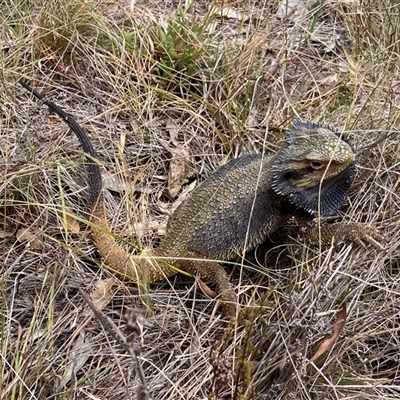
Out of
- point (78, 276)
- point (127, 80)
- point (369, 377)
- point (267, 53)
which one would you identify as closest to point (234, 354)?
point (369, 377)

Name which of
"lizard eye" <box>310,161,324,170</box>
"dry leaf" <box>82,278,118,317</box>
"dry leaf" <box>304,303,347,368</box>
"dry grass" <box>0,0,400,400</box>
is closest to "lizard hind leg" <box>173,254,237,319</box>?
"dry grass" <box>0,0,400,400</box>

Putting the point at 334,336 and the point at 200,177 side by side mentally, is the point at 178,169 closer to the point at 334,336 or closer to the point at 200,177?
the point at 200,177

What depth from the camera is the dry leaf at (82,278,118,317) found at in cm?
299

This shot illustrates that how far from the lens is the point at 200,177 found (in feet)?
11.8

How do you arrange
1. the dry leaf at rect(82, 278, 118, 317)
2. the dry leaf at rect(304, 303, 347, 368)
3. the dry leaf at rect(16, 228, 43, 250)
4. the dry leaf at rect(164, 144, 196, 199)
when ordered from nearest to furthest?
1. the dry leaf at rect(304, 303, 347, 368)
2. the dry leaf at rect(82, 278, 118, 317)
3. the dry leaf at rect(16, 228, 43, 250)
4. the dry leaf at rect(164, 144, 196, 199)

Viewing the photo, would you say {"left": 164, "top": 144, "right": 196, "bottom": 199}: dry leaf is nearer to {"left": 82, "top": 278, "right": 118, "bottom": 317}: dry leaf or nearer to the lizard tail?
the lizard tail

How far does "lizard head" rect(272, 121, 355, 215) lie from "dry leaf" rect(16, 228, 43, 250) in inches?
45.0

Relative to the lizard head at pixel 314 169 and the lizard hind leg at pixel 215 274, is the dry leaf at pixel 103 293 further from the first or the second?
the lizard head at pixel 314 169

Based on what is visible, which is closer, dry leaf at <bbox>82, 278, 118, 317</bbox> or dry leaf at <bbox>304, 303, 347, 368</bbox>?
dry leaf at <bbox>304, 303, 347, 368</bbox>

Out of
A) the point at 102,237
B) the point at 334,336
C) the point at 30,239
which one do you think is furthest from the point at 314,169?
the point at 30,239

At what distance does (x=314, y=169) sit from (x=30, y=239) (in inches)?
54.0

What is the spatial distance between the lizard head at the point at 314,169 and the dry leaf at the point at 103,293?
890 millimetres

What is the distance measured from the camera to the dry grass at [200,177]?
8.84 ft

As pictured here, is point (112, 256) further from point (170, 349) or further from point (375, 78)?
point (375, 78)
